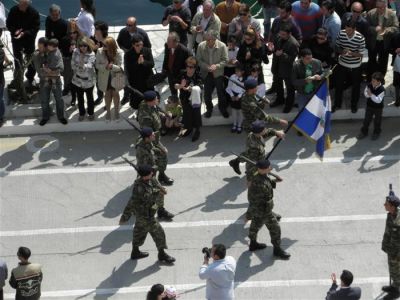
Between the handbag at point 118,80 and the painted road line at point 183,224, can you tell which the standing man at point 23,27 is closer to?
the handbag at point 118,80

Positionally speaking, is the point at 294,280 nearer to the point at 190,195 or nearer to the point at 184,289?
the point at 184,289

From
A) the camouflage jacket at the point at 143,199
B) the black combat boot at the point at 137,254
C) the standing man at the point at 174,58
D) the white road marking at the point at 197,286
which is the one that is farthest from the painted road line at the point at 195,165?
the white road marking at the point at 197,286

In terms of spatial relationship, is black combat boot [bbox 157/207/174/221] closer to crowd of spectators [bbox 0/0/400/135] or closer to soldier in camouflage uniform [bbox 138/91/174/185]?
soldier in camouflage uniform [bbox 138/91/174/185]

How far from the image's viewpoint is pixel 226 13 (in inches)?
713

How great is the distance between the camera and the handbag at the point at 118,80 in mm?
16781

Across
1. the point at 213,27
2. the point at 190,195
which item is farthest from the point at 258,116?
the point at 213,27

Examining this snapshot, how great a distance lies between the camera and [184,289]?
1340 cm

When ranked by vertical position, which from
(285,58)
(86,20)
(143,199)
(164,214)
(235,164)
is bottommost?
(164,214)

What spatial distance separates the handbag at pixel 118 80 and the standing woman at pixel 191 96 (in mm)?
1008

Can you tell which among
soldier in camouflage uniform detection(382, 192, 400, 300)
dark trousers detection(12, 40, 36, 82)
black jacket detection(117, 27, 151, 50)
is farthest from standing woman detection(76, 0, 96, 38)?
soldier in camouflage uniform detection(382, 192, 400, 300)

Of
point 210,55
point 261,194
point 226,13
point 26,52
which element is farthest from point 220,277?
point 26,52

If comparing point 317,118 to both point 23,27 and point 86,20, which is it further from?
point 23,27

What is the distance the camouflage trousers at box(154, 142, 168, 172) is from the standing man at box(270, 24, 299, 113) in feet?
9.93

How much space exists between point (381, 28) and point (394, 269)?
19.1 feet
